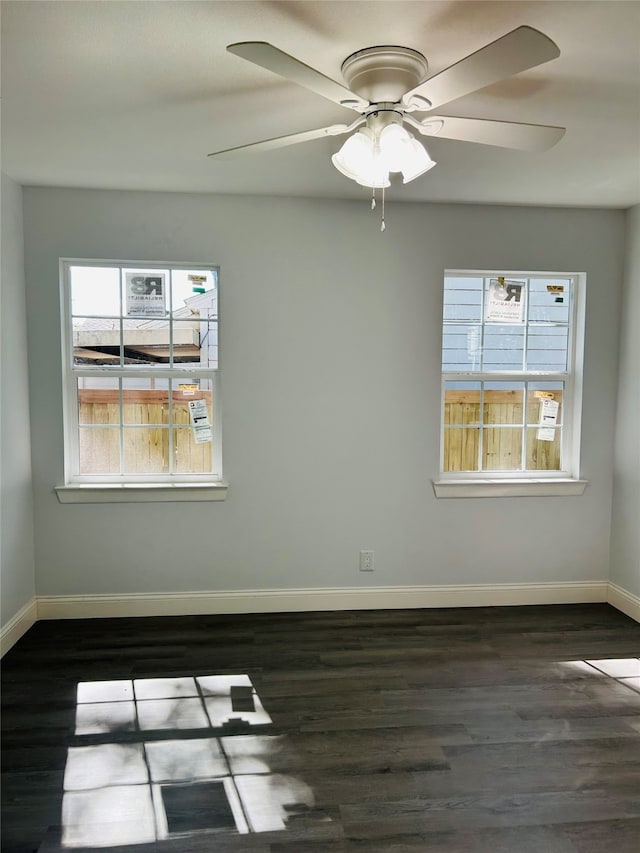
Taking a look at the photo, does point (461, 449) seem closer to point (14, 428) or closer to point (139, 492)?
point (139, 492)

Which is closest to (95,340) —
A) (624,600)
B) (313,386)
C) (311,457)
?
(313,386)

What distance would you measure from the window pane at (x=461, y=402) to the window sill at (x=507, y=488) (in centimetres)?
42

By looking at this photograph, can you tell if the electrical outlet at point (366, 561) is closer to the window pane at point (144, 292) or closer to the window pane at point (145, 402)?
the window pane at point (145, 402)

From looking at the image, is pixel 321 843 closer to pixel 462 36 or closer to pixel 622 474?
pixel 462 36

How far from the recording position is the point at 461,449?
3.72 meters

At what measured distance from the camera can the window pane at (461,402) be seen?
3.68 m

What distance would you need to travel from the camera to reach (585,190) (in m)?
3.22

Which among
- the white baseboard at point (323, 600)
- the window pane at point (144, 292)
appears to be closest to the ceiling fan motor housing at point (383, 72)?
the window pane at point (144, 292)

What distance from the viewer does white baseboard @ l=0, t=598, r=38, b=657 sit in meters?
2.99

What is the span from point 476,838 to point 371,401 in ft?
7.53

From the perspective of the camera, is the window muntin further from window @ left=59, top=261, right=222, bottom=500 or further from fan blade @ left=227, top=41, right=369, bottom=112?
fan blade @ left=227, top=41, right=369, bottom=112

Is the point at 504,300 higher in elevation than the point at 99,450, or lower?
higher

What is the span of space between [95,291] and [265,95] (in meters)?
1.82

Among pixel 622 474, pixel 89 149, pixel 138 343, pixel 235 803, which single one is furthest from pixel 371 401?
pixel 235 803
